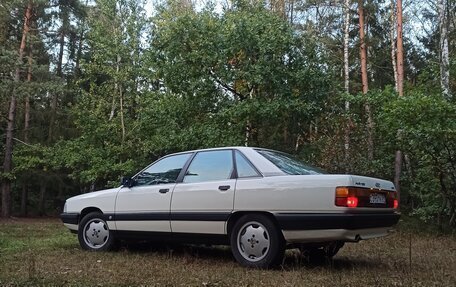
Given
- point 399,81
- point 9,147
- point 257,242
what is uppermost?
point 399,81

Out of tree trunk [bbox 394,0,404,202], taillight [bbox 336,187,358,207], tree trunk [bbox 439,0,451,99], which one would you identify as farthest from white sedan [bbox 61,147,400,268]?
tree trunk [bbox 394,0,404,202]

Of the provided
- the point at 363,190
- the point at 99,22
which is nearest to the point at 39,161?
the point at 99,22

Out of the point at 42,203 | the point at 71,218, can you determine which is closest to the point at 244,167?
the point at 71,218

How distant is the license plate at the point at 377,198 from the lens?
5552mm

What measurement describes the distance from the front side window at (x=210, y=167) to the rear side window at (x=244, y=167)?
0.40 feet

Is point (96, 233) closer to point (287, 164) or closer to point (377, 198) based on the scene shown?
point (287, 164)

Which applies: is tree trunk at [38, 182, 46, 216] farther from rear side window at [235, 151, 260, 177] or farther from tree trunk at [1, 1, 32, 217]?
rear side window at [235, 151, 260, 177]

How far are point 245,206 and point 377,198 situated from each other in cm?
164

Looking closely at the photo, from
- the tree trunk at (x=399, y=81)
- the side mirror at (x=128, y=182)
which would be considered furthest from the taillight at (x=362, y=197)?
the tree trunk at (x=399, y=81)

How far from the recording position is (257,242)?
225 inches

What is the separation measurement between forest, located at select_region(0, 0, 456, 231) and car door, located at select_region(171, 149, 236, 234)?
6.08 meters

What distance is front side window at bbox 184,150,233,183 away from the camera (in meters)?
6.34

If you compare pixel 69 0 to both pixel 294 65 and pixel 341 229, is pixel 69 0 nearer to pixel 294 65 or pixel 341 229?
pixel 294 65

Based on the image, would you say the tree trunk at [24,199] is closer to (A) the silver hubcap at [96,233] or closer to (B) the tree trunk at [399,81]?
(B) the tree trunk at [399,81]
